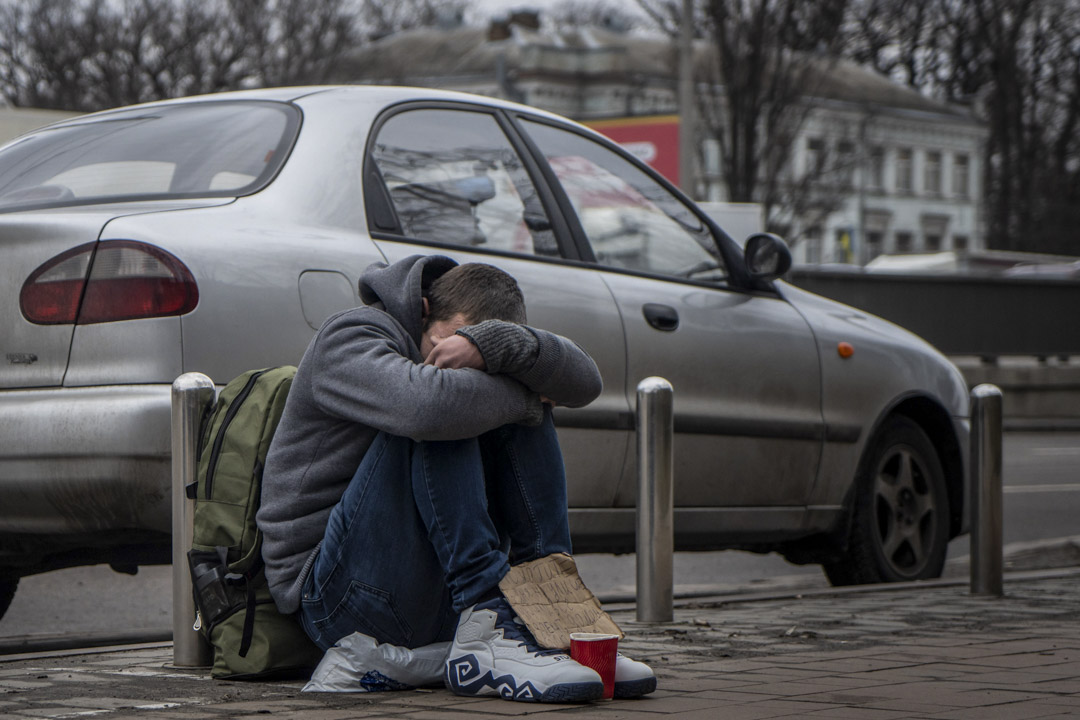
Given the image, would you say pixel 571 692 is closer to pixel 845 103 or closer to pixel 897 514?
pixel 897 514

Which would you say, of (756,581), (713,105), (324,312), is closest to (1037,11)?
(713,105)

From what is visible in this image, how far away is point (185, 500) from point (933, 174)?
72971mm

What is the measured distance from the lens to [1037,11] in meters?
42.1

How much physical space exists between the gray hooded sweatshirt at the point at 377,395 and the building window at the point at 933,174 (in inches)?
2842

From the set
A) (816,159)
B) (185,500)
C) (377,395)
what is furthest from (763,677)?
(816,159)

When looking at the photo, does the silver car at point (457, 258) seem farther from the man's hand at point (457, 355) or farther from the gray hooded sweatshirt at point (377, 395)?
the man's hand at point (457, 355)

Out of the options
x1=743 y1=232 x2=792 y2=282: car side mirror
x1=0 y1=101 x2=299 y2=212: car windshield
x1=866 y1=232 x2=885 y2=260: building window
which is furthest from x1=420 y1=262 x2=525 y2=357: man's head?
x1=866 y1=232 x2=885 y2=260: building window

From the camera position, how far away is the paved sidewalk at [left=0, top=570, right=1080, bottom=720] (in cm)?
344

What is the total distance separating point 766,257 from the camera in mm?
5812

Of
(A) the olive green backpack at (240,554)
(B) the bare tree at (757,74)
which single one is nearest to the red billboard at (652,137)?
(B) the bare tree at (757,74)

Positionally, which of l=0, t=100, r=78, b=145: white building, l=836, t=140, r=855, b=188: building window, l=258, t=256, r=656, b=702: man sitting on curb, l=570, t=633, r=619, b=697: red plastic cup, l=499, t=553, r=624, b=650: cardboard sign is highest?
l=0, t=100, r=78, b=145: white building

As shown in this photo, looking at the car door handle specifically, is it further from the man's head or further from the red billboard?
the red billboard

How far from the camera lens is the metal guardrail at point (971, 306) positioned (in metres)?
20.8

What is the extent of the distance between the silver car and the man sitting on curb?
60 centimetres
